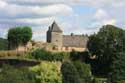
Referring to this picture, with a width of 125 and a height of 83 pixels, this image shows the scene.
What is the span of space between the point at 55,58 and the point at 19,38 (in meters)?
7.39

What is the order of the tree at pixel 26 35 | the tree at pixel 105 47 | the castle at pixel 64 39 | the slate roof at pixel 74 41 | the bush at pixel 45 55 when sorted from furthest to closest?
the slate roof at pixel 74 41
the castle at pixel 64 39
the tree at pixel 26 35
the bush at pixel 45 55
the tree at pixel 105 47

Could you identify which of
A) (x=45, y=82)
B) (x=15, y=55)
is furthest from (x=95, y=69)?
(x=45, y=82)

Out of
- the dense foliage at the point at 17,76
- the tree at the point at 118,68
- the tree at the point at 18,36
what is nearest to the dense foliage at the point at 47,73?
the dense foliage at the point at 17,76

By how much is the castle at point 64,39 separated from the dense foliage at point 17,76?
103ft

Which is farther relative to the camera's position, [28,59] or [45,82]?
[28,59]

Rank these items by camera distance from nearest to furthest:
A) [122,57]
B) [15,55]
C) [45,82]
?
[45,82] < [122,57] < [15,55]

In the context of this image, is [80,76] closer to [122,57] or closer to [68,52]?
[122,57]

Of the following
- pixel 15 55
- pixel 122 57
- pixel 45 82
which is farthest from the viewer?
pixel 15 55

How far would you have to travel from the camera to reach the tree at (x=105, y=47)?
10425cm

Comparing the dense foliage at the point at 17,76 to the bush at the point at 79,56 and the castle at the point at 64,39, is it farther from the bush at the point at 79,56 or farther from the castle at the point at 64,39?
the castle at the point at 64,39

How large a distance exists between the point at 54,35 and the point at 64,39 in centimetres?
196

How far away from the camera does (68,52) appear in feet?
364

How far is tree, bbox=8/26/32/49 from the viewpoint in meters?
110

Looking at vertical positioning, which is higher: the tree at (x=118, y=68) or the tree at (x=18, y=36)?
the tree at (x=18, y=36)
